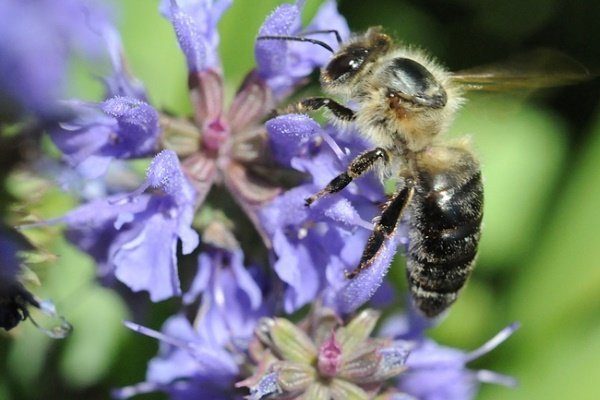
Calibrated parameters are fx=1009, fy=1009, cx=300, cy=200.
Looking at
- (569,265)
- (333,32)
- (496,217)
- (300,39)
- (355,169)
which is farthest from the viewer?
(496,217)

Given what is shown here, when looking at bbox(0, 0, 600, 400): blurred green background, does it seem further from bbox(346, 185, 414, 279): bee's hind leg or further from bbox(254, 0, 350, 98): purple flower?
bbox(346, 185, 414, 279): bee's hind leg

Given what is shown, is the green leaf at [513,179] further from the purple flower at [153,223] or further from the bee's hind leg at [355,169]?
the purple flower at [153,223]

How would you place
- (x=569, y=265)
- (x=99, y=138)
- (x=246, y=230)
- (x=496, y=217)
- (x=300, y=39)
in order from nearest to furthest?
(x=300, y=39) < (x=99, y=138) < (x=246, y=230) < (x=569, y=265) < (x=496, y=217)

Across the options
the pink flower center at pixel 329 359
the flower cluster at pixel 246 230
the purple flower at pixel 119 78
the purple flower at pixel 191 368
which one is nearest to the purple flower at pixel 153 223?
the flower cluster at pixel 246 230

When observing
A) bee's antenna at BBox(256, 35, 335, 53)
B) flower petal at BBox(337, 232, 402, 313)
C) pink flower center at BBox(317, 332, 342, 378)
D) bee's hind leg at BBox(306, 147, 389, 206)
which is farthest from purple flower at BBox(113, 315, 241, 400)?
bee's antenna at BBox(256, 35, 335, 53)

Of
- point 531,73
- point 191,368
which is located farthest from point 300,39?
point 191,368

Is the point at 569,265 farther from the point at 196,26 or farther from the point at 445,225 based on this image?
the point at 196,26
